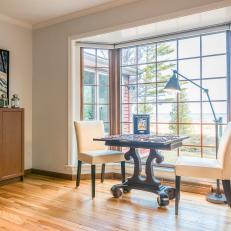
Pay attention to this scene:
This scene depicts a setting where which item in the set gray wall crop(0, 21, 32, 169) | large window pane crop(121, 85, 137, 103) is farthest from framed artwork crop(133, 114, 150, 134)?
gray wall crop(0, 21, 32, 169)

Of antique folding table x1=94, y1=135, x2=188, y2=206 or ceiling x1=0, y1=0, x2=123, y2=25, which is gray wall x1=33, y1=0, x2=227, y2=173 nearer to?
ceiling x1=0, y1=0, x2=123, y2=25

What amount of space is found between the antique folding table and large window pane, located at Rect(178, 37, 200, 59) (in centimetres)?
122

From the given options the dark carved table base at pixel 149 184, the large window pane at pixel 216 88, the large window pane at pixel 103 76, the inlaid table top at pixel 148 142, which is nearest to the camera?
the inlaid table top at pixel 148 142

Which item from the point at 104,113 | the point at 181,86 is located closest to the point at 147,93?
the point at 181,86

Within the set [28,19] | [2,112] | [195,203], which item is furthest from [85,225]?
[28,19]

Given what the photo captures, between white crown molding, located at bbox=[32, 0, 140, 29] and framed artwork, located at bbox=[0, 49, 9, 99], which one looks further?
→ framed artwork, located at bbox=[0, 49, 9, 99]

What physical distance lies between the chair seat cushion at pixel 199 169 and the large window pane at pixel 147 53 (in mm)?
1783

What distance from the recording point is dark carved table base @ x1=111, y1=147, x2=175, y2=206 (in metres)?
2.77

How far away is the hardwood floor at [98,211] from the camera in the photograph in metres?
2.28

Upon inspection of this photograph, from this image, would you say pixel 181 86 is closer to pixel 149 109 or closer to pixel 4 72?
pixel 149 109

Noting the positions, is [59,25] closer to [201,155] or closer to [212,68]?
[212,68]

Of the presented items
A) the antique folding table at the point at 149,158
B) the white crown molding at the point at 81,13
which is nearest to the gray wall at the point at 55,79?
the white crown molding at the point at 81,13

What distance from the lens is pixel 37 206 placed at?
8.96 feet

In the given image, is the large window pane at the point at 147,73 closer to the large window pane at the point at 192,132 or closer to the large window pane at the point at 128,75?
the large window pane at the point at 128,75
